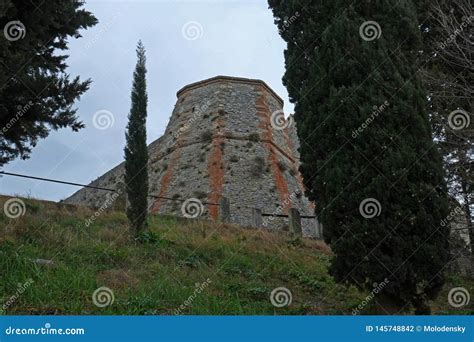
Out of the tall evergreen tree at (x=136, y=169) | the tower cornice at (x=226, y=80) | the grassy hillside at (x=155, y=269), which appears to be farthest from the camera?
the tower cornice at (x=226, y=80)

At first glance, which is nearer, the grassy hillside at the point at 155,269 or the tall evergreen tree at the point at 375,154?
the grassy hillside at the point at 155,269

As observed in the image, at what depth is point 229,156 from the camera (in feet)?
65.4

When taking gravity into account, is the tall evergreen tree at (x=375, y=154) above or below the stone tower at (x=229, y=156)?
below

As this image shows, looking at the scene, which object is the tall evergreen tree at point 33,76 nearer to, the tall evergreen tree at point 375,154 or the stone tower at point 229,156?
the tall evergreen tree at point 375,154

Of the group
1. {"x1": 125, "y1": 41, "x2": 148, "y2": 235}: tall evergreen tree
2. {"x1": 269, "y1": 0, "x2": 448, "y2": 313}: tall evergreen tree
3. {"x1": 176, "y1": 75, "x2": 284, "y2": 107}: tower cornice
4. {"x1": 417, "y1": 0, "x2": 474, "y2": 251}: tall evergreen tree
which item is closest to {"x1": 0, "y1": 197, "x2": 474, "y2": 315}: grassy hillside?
{"x1": 125, "y1": 41, "x2": 148, "y2": 235}: tall evergreen tree

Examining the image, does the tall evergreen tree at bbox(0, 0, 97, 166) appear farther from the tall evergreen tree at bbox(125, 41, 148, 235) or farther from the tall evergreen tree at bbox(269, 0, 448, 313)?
the tall evergreen tree at bbox(269, 0, 448, 313)

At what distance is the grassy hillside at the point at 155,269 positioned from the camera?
694 cm

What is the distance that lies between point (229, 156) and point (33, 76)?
1173cm

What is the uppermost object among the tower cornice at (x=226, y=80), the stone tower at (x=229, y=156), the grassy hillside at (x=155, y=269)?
the tower cornice at (x=226, y=80)

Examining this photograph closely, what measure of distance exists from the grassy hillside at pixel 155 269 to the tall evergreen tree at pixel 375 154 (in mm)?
1136

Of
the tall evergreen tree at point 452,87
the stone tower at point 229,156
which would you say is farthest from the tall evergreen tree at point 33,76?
the stone tower at point 229,156

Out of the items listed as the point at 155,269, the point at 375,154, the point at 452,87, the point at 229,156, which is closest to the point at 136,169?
the point at 155,269

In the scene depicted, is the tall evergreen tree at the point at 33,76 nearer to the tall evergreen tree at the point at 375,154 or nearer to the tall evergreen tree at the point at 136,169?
the tall evergreen tree at the point at 136,169

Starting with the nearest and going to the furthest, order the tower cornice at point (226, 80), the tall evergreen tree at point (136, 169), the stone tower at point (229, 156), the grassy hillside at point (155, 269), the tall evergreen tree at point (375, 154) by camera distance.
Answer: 1. the grassy hillside at point (155, 269)
2. the tall evergreen tree at point (375, 154)
3. the tall evergreen tree at point (136, 169)
4. the stone tower at point (229, 156)
5. the tower cornice at point (226, 80)
